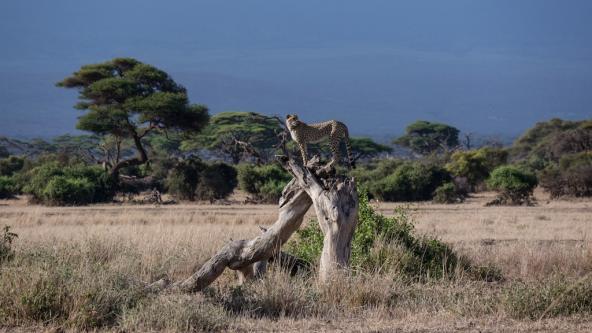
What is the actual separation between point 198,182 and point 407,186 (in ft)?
26.4

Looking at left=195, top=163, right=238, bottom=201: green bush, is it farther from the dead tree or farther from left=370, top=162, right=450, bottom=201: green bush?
the dead tree

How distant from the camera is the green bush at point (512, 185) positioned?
3095 cm

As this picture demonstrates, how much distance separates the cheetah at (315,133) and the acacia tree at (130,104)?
2259 centimetres

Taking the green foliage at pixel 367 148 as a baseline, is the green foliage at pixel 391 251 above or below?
below

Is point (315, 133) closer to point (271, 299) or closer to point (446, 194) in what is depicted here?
point (271, 299)

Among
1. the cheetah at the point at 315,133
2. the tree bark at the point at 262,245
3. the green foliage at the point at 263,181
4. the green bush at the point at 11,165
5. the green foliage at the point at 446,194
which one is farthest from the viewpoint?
the green bush at the point at 11,165

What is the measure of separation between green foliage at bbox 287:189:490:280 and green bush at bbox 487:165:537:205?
61.3 feet

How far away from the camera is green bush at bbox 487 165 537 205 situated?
Result: 31.0m

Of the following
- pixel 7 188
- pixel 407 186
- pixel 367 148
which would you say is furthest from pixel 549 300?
pixel 367 148

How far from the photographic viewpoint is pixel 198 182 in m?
34.5

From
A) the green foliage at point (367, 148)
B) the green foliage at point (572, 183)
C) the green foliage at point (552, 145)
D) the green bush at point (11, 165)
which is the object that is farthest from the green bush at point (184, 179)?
the green foliage at point (367, 148)

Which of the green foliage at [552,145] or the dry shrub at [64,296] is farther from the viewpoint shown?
the green foliage at [552,145]

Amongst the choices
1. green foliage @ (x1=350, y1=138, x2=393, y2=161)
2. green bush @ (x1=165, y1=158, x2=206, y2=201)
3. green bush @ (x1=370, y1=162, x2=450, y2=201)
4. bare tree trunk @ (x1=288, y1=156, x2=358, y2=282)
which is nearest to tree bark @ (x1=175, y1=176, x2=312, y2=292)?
bare tree trunk @ (x1=288, y1=156, x2=358, y2=282)

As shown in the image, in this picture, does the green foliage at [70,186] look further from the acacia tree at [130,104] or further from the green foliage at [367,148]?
the green foliage at [367,148]
